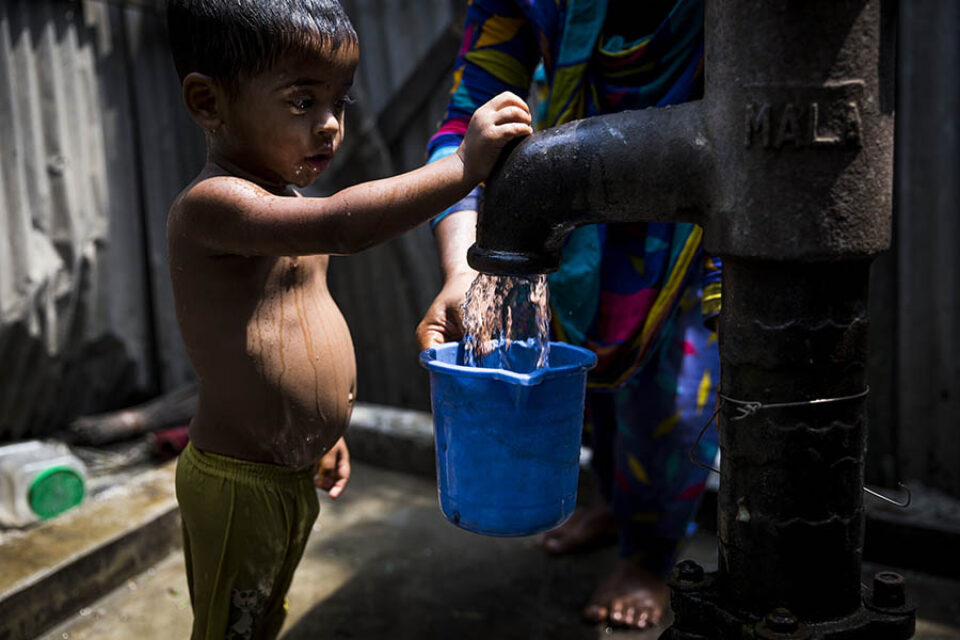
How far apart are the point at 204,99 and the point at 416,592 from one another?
162cm

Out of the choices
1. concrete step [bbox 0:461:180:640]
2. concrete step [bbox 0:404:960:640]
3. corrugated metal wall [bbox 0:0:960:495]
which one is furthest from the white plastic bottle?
corrugated metal wall [bbox 0:0:960:495]

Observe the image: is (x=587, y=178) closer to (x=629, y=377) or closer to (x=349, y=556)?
(x=629, y=377)

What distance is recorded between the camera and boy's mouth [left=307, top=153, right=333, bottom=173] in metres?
1.69

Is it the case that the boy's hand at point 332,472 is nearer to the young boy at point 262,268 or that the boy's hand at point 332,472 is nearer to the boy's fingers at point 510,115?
the young boy at point 262,268

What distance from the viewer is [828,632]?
4.10 feet

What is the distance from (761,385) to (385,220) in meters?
0.64

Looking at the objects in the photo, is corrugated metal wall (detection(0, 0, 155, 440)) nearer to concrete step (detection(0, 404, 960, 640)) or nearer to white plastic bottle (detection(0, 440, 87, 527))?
white plastic bottle (detection(0, 440, 87, 527))

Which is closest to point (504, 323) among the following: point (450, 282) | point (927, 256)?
point (450, 282)

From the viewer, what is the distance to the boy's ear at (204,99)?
165 cm

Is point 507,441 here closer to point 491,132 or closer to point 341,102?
point 491,132

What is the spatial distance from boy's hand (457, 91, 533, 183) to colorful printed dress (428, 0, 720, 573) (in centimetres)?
50

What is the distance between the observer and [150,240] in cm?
438

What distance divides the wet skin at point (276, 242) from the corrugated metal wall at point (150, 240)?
7.06ft

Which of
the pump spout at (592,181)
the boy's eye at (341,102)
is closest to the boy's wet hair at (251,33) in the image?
the boy's eye at (341,102)
